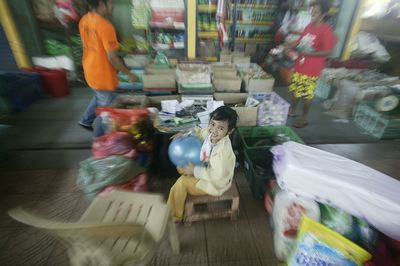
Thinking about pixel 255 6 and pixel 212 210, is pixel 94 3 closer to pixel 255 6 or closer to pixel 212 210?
pixel 212 210

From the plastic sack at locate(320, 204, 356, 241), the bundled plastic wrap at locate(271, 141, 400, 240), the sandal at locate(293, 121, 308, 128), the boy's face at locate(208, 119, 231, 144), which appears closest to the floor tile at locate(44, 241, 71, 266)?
the boy's face at locate(208, 119, 231, 144)

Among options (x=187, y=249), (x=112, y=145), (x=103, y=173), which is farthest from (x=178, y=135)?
(x=187, y=249)

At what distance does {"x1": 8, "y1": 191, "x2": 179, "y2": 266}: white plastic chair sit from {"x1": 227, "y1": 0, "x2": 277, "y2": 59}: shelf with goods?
3795 millimetres

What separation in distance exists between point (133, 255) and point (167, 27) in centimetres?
382

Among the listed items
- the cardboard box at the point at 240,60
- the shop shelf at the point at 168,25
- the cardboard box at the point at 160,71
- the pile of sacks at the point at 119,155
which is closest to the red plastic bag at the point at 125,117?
the pile of sacks at the point at 119,155

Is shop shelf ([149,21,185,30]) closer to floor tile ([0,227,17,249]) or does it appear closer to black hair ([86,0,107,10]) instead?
black hair ([86,0,107,10])

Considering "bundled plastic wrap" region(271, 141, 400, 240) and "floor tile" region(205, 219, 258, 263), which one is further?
"floor tile" region(205, 219, 258, 263)

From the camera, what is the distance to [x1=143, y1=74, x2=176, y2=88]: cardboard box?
277cm

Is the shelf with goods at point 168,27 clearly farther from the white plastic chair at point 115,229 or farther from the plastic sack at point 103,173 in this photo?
the white plastic chair at point 115,229

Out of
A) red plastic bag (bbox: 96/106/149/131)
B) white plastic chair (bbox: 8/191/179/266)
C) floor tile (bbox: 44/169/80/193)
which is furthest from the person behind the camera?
floor tile (bbox: 44/169/80/193)

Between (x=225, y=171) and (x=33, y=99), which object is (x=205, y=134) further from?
(x=33, y=99)

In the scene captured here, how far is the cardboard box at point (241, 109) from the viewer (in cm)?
248

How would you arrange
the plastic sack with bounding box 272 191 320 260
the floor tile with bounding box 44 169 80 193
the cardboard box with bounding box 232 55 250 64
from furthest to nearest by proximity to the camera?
the cardboard box with bounding box 232 55 250 64 < the floor tile with bounding box 44 169 80 193 < the plastic sack with bounding box 272 191 320 260

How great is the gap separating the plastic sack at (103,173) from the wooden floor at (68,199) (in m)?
0.43
